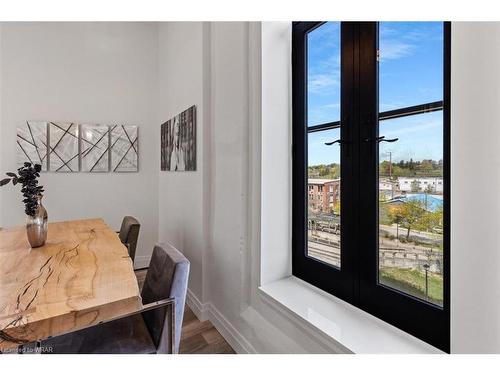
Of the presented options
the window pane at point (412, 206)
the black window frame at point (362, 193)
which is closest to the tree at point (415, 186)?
the window pane at point (412, 206)

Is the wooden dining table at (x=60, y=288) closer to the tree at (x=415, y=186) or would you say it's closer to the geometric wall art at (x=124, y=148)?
the tree at (x=415, y=186)

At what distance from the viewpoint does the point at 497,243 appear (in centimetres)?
65

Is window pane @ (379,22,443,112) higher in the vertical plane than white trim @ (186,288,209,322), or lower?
higher

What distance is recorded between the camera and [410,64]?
1028 mm

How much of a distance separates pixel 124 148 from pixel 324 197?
2.78 m

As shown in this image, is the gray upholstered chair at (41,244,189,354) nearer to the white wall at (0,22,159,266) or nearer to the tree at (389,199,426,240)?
the tree at (389,199,426,240)

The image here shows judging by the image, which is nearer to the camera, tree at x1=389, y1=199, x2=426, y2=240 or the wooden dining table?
the wooden dining table

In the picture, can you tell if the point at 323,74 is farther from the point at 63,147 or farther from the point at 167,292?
the point at 63,147

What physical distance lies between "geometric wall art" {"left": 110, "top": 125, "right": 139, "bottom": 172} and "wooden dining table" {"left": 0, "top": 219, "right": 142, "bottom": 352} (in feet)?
5.74

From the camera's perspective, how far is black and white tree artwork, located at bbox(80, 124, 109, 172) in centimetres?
309

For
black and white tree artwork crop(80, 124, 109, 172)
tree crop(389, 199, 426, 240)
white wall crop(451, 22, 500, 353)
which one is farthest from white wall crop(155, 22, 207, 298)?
white wall crop(451, 22, 500, 353)

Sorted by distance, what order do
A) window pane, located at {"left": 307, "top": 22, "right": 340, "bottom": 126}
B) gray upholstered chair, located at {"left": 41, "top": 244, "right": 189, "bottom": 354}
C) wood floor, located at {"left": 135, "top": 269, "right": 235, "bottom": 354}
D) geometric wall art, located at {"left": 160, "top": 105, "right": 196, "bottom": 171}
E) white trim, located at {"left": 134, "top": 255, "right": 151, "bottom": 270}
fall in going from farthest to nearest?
white trim, located at {"left": 134, "top": 255, "right": 151, "bottom": 270}, geometric wall art, located at {"left": 160, "top": 105, "right": 196, "bottom": 171}, wood floor, located at {"left": 135, "top": 269, "right": 235, "bottom": 354}, window pane, located at {"left": 307, "top": 22, "right": 340, "bottom": 126}, gray upholstered chair, located at {"left": 41, "top": 244, "right": 189, "bottom": 354}

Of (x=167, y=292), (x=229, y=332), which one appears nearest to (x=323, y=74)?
(x=167, y=292)
